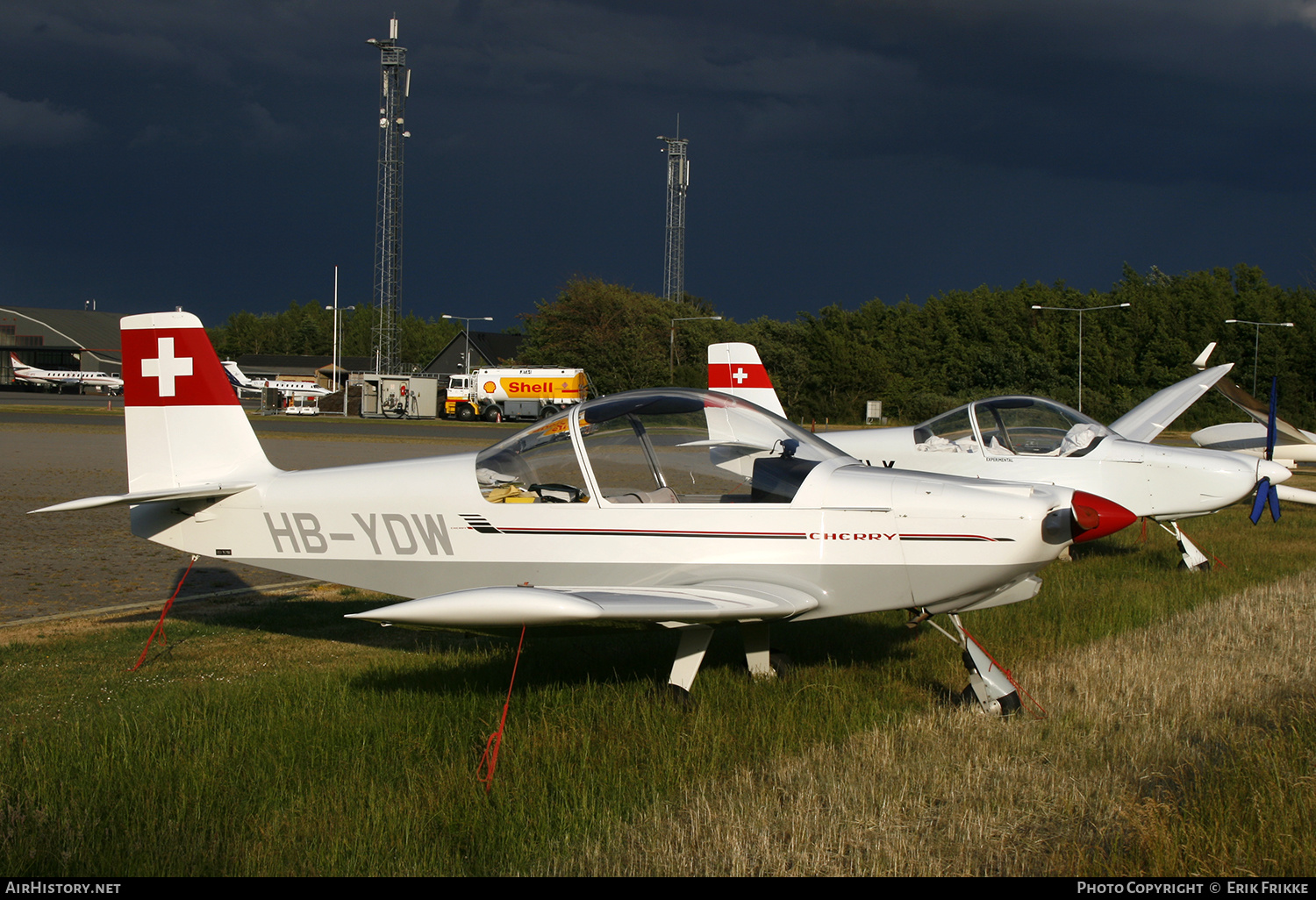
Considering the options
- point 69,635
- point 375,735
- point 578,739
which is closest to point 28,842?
point 375,735

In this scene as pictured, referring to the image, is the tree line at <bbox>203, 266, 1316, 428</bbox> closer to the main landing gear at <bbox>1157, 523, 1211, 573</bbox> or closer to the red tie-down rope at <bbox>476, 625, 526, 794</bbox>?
the main landing gear at <bbox>1157, 523, 1211, 573</bbox>

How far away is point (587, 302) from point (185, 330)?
62279 mm

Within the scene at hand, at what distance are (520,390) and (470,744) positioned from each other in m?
47.0

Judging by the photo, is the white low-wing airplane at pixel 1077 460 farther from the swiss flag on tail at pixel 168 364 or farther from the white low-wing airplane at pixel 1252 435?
the swiss flag on tail at pixel 168 364

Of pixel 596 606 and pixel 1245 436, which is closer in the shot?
pixel 596 606

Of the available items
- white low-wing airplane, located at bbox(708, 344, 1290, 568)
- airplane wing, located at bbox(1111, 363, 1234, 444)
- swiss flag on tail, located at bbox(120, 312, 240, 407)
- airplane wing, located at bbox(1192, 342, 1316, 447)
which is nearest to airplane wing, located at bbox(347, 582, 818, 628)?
swiss flag on tail, located at bbox(120, 312, 240, 407)

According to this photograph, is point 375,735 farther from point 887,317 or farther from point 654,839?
point 887,317

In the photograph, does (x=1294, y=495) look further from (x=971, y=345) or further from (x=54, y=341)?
(x=54, y=341)

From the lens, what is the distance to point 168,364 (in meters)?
6.34

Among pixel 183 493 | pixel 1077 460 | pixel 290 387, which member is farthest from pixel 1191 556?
pixel 290 387

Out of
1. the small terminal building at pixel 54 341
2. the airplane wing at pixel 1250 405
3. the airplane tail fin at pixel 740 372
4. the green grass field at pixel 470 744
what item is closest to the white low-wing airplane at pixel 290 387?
the small terminal building at pixel 54 341

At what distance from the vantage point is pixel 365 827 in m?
3.58

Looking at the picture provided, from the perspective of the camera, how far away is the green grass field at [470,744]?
337cm

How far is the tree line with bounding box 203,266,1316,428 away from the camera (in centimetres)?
4975
